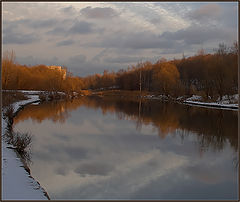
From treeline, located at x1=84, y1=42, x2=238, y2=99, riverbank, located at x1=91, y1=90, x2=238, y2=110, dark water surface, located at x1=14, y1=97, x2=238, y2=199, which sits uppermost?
treeline, located at x1=84, y1=42, x2=238, y2=99

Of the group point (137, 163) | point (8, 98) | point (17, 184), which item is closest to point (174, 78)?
point (8, 98)

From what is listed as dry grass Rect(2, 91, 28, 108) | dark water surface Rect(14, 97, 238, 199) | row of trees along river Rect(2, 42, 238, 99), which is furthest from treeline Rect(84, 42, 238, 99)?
dry grass Rect(2, 91, 28, 108)

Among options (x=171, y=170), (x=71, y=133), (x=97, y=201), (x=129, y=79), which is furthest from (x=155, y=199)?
(x=129, y=79)

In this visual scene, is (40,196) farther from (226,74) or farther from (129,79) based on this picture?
(129,79)

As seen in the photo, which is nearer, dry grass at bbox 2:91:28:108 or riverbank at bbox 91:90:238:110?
dry grass at bbox 2:91:28:108

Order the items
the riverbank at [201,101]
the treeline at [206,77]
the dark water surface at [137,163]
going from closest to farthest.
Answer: the dark water surface at [137,163] < the riverbank at [201,101] < the treeline at [206,77]

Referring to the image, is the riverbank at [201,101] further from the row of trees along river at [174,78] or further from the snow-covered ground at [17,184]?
the snow-covered ground at [17,184]

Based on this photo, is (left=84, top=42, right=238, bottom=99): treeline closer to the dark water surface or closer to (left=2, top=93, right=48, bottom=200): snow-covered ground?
the dark water surface

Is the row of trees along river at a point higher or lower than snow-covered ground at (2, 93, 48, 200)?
higher

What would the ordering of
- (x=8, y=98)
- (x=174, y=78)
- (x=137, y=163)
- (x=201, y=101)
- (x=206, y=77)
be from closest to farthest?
1. (x=137, y=163)
2. (x=8, y=98)
3. (x=206, y=77)
4. (x=201, y=101)
5. (x=174, y=78)

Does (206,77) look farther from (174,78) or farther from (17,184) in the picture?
(17,184)

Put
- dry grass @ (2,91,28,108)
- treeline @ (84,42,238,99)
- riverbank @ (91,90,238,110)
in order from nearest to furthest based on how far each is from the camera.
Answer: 1. dry grass @ (2,91,28,108)
2. riverbank @ (91,90,238,110)
3. treeline @ (84,42,238,99)

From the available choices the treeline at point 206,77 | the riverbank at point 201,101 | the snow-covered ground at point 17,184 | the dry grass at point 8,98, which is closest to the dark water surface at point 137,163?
the snow-covered ground at point 17,184

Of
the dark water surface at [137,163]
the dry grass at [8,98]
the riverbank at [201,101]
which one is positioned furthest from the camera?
the riverbank at [201,101]
